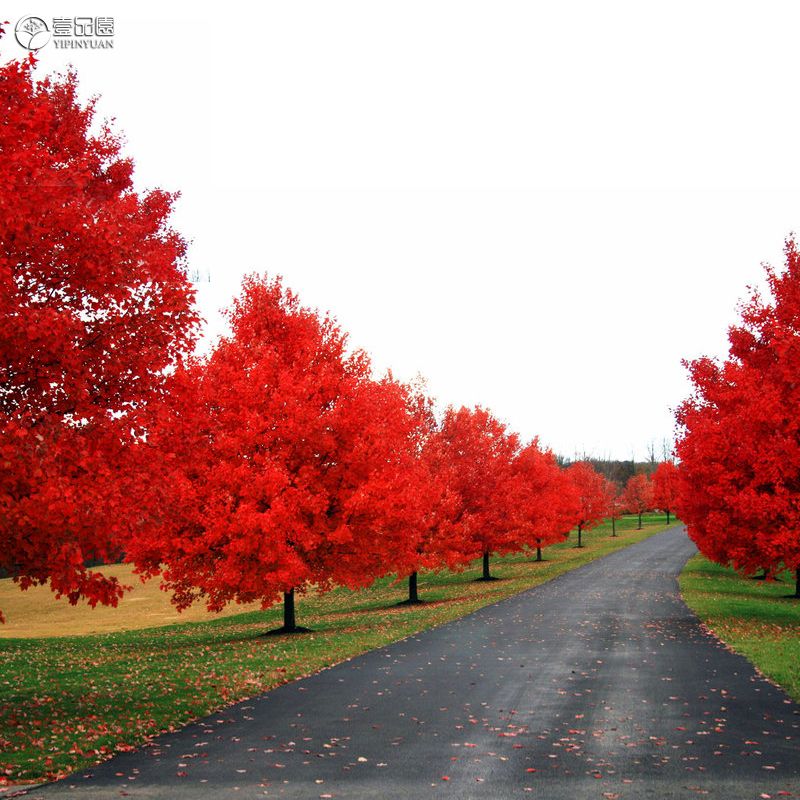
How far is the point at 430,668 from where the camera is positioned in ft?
43.1

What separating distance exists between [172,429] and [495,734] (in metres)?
5.92

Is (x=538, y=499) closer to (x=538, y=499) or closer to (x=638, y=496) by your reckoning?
(x=538, y=499)

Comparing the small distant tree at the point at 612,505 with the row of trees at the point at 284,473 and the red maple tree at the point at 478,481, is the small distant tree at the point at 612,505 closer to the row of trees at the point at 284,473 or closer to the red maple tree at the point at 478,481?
the red maple tree at the point at 478,481

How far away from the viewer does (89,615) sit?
3797 cm

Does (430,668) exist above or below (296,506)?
below

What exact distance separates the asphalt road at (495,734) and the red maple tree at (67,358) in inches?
96.7

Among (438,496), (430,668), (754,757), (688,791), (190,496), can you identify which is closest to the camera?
(688,791)

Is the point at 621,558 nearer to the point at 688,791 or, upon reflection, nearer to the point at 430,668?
the point at 430,668

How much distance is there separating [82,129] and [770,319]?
56.4 ft

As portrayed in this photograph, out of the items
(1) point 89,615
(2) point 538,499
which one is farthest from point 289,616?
(2) point 538,499

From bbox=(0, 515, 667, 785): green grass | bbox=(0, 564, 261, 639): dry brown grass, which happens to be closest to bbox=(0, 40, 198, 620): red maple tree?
bbox=(0, 515, 667, 785): green grass

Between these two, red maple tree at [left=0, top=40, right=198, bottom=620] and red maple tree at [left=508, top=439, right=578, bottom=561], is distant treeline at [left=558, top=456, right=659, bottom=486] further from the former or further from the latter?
red maple tree at [left=0, top=40, right=198, bottom=620]

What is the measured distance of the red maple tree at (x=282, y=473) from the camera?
56.9 feet

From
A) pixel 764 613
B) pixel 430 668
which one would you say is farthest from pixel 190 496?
pixel 764 613
